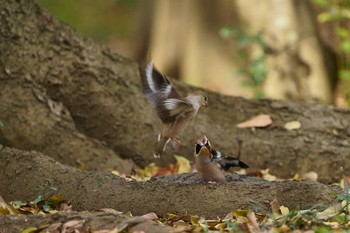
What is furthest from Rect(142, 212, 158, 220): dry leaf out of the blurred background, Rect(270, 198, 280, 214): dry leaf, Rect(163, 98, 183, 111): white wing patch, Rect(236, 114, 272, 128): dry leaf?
the blurred background

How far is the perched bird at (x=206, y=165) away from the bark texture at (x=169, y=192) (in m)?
0.07

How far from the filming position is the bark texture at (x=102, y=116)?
6969mm

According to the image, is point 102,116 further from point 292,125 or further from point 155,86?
point 292,125

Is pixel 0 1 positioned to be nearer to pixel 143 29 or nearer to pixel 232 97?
pixel 232 97

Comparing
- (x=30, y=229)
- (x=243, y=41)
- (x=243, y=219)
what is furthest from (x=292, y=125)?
(x=30, y=229)

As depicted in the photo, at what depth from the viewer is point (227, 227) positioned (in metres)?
4.87

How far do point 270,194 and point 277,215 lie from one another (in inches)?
14.4

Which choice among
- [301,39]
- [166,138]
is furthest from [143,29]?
[166,138]

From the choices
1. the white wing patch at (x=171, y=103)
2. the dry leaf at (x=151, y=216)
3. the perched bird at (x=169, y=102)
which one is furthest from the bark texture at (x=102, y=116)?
the dry leaf at (x=151, y=216)

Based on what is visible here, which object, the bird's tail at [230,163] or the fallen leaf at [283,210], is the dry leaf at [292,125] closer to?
the bird's tail at [230,163]

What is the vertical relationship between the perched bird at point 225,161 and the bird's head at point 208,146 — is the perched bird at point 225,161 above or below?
below

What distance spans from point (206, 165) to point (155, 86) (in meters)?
0.81

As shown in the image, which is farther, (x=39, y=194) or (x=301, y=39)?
(x=301, y=39)

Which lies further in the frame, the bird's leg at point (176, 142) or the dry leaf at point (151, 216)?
the bird's leg at point (176, 142)
